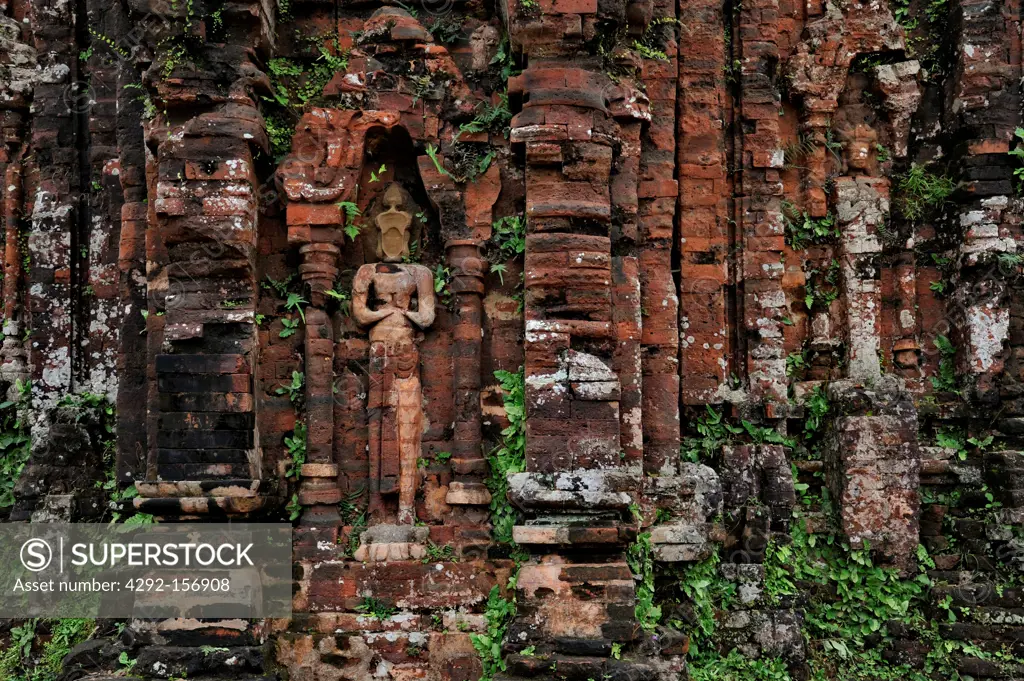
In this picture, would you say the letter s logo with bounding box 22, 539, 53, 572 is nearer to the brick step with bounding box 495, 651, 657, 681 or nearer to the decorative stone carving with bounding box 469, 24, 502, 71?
the brick step with bounding box 495, 651, 657, 681

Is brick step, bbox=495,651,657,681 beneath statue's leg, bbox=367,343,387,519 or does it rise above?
beneath

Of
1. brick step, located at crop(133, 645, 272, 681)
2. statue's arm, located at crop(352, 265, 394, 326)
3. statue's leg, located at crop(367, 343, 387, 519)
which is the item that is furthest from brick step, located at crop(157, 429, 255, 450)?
brick step, located at crop(133, 645, 272, 681)

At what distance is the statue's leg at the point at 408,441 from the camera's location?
27.3 feet

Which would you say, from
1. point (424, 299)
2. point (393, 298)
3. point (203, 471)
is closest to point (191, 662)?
point (203, 471)

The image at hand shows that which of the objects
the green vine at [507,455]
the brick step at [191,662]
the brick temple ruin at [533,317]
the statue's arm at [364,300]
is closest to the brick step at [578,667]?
the brick temple ruin at [533,317]

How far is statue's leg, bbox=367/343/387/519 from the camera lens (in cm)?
834

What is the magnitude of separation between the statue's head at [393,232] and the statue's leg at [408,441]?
126 cm

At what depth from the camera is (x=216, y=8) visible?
8109mm

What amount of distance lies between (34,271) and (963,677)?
10556mm

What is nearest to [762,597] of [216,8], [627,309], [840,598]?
[840,598]

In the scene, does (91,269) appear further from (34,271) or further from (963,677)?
(963,677)

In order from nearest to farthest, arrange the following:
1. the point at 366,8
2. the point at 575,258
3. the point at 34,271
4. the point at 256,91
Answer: the point at 575,258 < the point at 256,91 < the point at 366,8 < the point at 34,271

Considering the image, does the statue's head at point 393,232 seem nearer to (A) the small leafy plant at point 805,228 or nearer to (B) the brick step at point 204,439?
(B) the brick step at point 204,439

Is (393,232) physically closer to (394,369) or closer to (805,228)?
(394,369)
